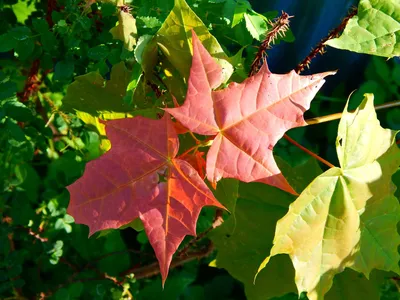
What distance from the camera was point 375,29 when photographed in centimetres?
82

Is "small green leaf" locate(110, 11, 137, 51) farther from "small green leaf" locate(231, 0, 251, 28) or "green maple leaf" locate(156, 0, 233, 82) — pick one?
"small green leaf" locate(231, 0, 251, 28)

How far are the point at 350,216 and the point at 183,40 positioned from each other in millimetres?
383

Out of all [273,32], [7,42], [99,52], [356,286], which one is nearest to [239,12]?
[273,32]

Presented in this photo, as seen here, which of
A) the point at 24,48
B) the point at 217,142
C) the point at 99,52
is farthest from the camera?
the point at 24,48

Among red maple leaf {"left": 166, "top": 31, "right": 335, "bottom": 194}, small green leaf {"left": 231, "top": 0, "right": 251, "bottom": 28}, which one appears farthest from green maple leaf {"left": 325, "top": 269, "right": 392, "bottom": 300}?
small green leaf {"left": 231, "top": 0, "right": 251, "bottom": 28}

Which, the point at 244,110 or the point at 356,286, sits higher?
the point at 244,110

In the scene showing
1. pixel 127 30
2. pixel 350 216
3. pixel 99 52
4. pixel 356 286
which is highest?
pixel 127 30

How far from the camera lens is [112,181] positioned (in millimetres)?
773

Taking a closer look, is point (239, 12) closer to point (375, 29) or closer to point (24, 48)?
point (375, 29)

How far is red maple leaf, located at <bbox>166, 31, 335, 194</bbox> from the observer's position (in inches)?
29.2

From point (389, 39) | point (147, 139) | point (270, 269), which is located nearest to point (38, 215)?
point (270, 269)

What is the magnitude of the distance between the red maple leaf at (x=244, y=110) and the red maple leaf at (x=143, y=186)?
0.06 meters

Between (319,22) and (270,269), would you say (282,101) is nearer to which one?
(270,269)

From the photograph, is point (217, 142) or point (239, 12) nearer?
point (217, 142)
